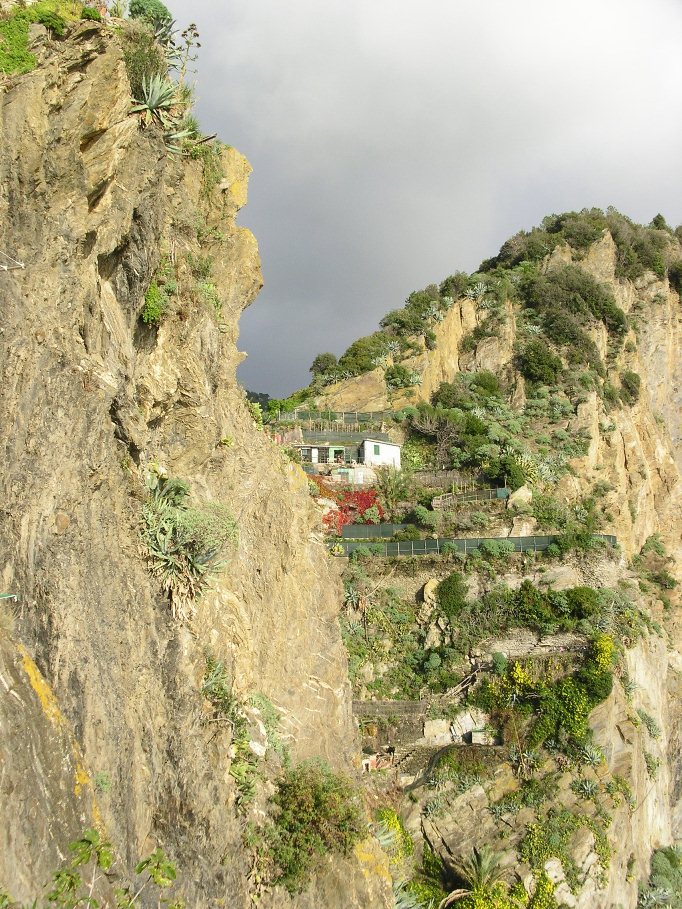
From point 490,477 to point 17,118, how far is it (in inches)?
1018

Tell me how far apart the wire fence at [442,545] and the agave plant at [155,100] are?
1732 centimetres

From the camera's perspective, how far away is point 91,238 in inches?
412

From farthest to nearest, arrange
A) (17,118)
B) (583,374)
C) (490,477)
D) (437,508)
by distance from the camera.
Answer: (583,374)
(490,477)
(437,508)
(17,118)

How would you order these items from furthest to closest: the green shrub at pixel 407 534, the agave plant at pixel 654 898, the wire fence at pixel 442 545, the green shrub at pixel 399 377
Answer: the green shrub at pixel 399 377 → the green shrub at pixel 407 534 → the wire fence at pixel 442 545 → the agave plant at pixel 654 898

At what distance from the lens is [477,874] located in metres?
18.6

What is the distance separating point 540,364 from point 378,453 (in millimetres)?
11656

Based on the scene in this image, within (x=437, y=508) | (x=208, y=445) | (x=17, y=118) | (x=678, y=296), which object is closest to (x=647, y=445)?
(x=678, y=296)

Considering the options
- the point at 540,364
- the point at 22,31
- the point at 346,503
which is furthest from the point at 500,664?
the point at 540,364

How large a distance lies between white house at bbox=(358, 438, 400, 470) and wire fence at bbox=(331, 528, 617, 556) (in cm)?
694

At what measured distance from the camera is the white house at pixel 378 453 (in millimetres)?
34094

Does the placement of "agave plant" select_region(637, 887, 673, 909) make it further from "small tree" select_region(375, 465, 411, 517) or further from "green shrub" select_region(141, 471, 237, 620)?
"green shrub" select_region(141, 471, 237, 620)

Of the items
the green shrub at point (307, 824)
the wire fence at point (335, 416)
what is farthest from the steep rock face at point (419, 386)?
the green shrub at point (307, 824)

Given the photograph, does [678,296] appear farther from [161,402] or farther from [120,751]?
[120,751]

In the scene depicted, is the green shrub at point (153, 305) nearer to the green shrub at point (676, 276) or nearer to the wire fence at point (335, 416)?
the wire fence at point (335, 416)
